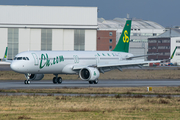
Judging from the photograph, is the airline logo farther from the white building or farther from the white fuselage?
the white building

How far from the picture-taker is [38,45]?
101 meters

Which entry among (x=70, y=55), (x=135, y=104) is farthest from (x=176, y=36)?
(x=135, y=104)

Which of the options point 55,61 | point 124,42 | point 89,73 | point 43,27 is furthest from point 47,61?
point 43,27

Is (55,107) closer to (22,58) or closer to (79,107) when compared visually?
(79,107)

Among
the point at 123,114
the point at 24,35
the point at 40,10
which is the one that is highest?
the point at 40,10

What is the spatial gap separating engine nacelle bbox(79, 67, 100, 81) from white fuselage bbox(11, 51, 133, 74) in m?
1.71

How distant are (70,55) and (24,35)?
53343 mm

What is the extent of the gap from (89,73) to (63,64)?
377 cm

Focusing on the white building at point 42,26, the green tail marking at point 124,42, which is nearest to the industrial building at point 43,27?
the white building at point 42,26

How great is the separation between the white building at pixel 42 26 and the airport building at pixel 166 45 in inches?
3203

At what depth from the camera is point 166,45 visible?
181 metres

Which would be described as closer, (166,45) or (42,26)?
(42,26)

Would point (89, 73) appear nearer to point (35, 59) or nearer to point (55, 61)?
point (55, 61)

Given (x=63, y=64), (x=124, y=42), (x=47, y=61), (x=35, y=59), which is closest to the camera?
(x=35, y=59)
